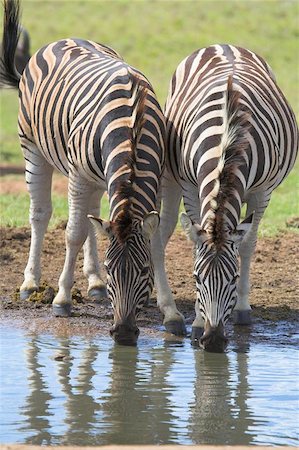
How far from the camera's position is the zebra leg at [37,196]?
9.05 meters

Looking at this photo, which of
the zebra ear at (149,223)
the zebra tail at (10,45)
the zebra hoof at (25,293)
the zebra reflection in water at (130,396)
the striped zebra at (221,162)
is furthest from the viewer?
the zebra tail at (10,45)

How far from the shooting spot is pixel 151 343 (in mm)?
7578

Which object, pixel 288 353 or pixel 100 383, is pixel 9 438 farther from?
pixel 288 353

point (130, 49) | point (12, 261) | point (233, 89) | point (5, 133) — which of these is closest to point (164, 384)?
point (233, 89)

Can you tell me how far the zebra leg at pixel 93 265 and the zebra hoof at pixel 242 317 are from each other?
130 cm

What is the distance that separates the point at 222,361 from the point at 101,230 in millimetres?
1120

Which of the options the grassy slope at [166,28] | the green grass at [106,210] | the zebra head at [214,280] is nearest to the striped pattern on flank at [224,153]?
the zebra head at [214,280]

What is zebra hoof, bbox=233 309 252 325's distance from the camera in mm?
8078

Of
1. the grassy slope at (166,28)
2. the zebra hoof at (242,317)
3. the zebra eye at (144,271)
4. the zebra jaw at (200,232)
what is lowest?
the zebra hoof at (242,317)

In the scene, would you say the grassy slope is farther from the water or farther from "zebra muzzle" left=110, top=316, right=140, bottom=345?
"zebra muzzle" left=110, top=316, right=140, bottom=345

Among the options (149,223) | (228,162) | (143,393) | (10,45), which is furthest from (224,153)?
(10,45)

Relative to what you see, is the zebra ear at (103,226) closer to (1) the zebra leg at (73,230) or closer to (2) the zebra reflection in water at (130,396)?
(2) the zebra reflection in water at (130,396)

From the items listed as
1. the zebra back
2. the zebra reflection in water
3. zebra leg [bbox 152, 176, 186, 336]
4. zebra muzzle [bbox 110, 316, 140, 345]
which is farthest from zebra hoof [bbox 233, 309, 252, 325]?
zebra muzzle [bbox 110, 316, 140, 345]

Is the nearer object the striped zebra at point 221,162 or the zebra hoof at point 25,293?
the striped zebra at point 221,162
